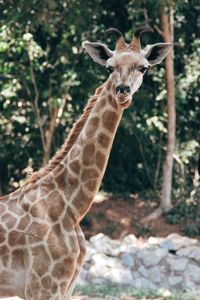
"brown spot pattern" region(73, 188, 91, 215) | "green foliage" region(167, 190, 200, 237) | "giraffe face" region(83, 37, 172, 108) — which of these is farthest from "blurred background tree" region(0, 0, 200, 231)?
"brown spot pattern" region(73, 188, 91, 215)

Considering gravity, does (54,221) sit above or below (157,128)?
above

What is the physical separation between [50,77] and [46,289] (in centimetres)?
965

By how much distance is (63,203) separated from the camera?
5.78 metres

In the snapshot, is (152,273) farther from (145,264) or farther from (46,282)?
(46,282)

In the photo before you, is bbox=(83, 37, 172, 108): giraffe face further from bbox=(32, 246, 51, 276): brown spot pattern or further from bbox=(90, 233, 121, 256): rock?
bbox=(90, 233, 121, 256): rock

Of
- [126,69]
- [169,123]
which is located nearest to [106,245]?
[169,123]

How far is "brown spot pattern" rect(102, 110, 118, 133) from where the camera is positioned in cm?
590

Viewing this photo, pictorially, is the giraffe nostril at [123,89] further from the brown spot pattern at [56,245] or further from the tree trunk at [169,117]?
the tree trunk at [169,117]

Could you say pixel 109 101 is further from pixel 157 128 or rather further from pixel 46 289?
pixel 157 128

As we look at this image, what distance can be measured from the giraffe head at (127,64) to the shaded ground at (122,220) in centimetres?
794

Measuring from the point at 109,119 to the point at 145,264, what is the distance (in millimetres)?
5878

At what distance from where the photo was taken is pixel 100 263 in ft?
36.7

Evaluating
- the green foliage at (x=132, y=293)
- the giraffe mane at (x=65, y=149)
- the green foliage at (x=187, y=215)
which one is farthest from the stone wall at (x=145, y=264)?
the giraffe mane at (x=65, y=149)

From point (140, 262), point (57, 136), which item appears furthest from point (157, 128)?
point (140, 262)
